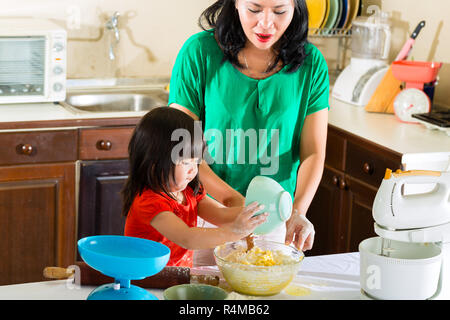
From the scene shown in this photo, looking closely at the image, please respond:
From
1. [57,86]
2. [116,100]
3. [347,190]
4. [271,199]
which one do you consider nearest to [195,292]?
[271,199]

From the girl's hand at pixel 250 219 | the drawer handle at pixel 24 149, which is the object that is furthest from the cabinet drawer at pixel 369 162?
the drawer handle at pixel 24 149

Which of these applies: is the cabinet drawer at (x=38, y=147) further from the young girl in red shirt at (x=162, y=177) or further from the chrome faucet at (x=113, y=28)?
the young girl in red shirt at (x=162, y=177)

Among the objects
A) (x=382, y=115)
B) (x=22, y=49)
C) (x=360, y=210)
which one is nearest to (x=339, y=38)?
(x=382, y=115)

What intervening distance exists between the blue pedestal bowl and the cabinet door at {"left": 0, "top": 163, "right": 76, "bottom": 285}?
1.54m

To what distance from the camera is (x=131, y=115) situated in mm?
2963

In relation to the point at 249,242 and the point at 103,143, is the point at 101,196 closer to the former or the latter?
the point at 103,143

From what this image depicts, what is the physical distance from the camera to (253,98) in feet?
6.66

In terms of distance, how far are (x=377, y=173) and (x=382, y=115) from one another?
48cm

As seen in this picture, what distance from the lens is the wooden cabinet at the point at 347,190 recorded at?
2.63 meters

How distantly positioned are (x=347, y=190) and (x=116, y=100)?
1212 mm

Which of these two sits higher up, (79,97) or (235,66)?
(235,66)

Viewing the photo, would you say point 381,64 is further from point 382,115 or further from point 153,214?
point 153,214

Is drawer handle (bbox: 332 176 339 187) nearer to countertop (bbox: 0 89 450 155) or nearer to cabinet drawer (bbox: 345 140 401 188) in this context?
cabinet drawer (bbox: 345 140 401 188)
